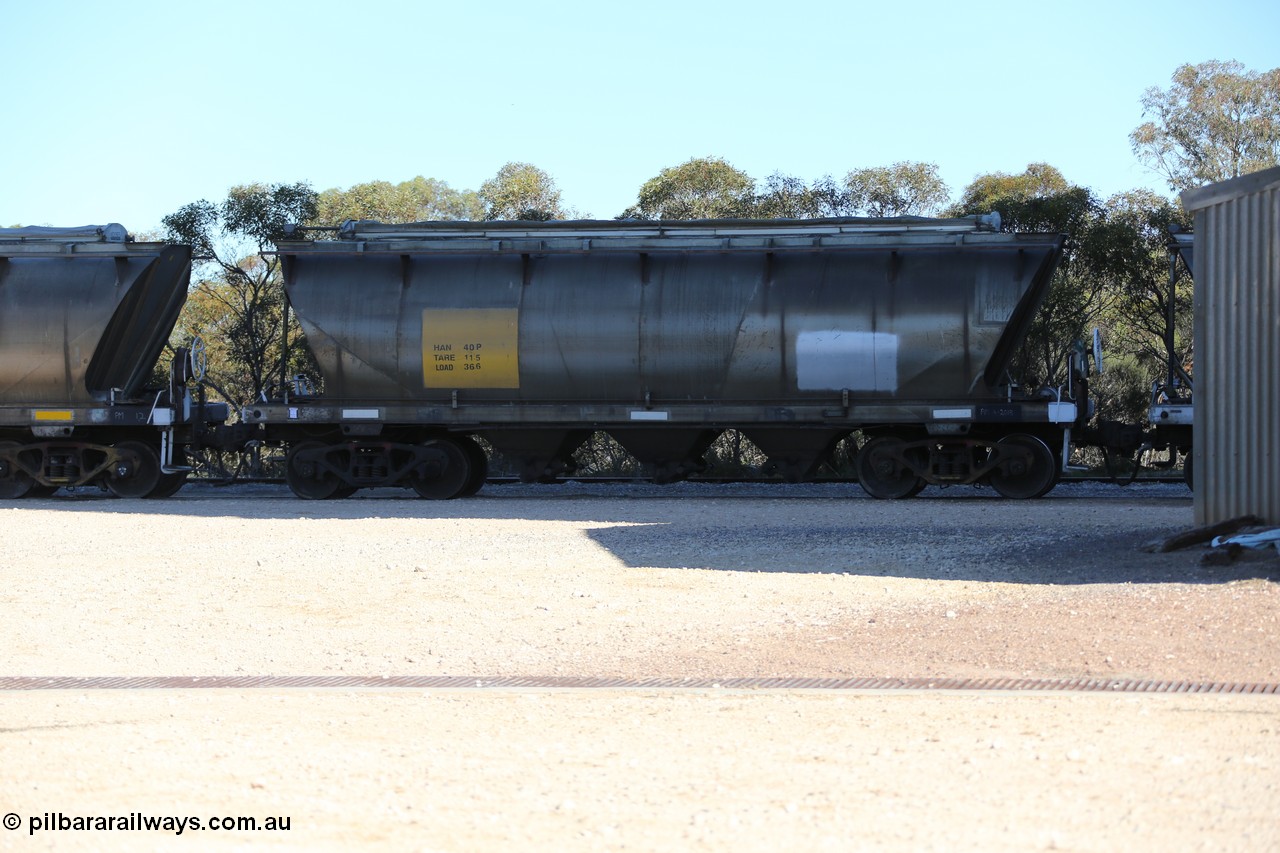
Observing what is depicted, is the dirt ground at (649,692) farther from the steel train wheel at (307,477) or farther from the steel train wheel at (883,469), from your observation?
the steel train wheel at (307,477)

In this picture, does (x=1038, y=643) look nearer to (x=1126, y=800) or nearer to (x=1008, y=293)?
(x=1126, y=800)

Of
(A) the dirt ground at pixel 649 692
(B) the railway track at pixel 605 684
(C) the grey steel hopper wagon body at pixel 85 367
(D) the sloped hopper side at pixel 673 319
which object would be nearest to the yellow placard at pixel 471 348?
(D) the sloped hopper side at pixel 673 319

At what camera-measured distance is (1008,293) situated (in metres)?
16.9

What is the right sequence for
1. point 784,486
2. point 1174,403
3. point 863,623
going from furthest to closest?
point 784,486
point 1174,403
point 863,623

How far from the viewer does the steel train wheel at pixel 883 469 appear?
17.3m

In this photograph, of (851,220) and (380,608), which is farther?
(851,220)

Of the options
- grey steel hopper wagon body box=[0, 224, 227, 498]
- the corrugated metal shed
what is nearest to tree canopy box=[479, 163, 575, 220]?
grey steel hopper wagon body box=[0, 224, 227, 498]

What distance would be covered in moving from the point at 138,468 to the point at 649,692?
1437 cm

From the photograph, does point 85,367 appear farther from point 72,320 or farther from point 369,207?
point 369,207

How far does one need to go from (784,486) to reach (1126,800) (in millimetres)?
14391

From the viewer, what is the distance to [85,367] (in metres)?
18.7

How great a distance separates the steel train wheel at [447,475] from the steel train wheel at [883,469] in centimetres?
544

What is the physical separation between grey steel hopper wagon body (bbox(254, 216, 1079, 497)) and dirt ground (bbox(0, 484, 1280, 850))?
12.2ft

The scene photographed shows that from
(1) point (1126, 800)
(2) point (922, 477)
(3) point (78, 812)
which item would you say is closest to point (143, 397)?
(2) point (922, 477)
